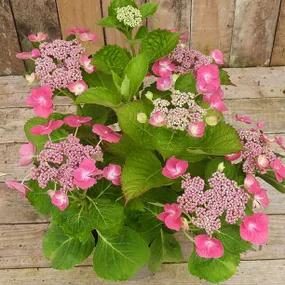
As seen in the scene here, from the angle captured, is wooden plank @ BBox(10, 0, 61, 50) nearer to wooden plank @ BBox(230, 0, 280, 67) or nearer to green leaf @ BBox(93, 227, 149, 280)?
wooden plank @ BBox(230, 0, 280, 67)

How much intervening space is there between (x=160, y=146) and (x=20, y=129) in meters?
0.83

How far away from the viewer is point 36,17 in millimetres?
1471

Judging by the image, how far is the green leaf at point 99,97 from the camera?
0.70m

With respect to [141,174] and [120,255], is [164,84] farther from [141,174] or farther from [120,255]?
[120,255]

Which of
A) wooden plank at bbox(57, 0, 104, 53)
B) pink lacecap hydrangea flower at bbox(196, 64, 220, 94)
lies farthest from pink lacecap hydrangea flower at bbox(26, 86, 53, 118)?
wooden plank at bbox(57, 0, 104, 53)

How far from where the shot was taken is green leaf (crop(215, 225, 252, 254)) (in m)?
0.75

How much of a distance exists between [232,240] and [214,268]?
0.20 feet

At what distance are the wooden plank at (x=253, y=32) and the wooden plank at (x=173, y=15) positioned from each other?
15 centimetres

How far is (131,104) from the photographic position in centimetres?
72

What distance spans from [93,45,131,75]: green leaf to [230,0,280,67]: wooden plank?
752mm

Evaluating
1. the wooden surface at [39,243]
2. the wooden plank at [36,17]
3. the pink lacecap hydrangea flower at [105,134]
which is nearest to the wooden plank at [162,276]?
the wooden surface at [39,243]

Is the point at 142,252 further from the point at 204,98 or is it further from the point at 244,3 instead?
the point at 244,3

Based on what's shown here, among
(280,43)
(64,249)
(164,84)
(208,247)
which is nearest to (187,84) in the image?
(164,84)

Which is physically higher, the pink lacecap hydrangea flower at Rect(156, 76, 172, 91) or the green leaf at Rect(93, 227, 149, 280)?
the pink lacecap hydrangea flower at Rect(156, 76, 172, 91)
